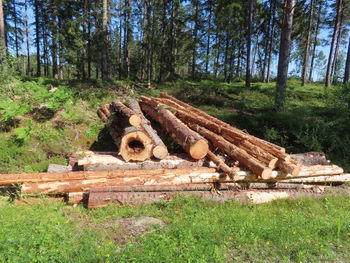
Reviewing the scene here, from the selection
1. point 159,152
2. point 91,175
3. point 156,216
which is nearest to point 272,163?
point 159,152

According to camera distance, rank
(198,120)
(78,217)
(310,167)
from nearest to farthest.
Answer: (78,217) → (310,167) → (198,120)

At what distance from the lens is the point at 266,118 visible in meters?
9.21

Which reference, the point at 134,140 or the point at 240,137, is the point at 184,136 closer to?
the point at 134,140

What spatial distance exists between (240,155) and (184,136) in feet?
4.93

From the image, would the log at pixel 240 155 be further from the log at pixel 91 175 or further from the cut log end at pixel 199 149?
the log at pixel 91 175

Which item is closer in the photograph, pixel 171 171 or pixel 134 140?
pixel 171 171

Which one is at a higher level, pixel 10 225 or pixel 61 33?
pixel 61 33

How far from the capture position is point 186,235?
3.31 meters

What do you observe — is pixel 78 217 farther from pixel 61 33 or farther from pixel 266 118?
pixel 61 33

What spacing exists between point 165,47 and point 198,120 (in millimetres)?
21043

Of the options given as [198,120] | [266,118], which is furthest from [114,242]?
[266,118]

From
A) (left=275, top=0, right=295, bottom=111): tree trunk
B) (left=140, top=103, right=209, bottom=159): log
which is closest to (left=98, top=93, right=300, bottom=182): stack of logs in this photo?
(left=140, top=103, right=209, bottom=159): log

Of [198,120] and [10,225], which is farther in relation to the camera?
[198,120]

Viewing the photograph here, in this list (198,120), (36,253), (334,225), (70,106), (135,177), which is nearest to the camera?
(36,253)
